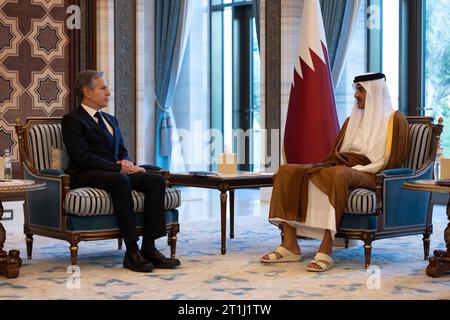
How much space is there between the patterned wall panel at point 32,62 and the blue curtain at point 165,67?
8.26ft

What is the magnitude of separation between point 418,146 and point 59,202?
258cm

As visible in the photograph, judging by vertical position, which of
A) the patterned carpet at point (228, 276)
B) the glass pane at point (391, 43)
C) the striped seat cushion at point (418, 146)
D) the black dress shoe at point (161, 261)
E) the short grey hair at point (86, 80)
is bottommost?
the patterned carpet at point (228, 276)

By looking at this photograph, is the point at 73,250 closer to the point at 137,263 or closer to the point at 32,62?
the point at 137,263

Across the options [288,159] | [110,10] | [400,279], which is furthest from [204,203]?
[400,279]

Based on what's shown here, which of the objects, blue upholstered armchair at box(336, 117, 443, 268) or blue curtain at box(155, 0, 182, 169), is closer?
blue upholstered armchair at box(336, 117, 443, 268)

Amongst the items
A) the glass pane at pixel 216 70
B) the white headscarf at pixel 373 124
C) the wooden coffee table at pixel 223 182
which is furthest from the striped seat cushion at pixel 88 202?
the glass pane at pixel 216 70

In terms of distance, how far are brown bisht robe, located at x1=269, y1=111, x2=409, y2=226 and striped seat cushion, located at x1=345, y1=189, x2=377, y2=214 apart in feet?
0.21

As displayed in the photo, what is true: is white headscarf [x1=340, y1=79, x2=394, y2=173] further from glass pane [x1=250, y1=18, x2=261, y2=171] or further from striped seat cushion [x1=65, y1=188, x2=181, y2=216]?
glass pane [x1=250, y1=18, x2=261, y2=171]

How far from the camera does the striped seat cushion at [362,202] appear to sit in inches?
209

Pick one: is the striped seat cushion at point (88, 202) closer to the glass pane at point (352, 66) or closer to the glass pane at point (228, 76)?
the glass pane at point (352, 66)

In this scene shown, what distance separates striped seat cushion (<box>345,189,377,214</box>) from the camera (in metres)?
5.30

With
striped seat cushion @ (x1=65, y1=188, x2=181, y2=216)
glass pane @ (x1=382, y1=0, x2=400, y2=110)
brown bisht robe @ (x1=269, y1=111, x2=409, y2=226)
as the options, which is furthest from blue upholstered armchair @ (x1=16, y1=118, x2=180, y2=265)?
glass pane @ (x1=382, y1=0, x2=400, y2=110)

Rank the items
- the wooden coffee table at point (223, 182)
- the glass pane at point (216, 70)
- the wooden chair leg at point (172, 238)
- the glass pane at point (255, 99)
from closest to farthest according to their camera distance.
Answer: the wooden chair leg at point (172, 238) < the wooden coffee table at point (223, 182) < the glass pane at point (255, 99) < the glass pane at point (216, 70)

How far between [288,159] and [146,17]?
5.80 metres
